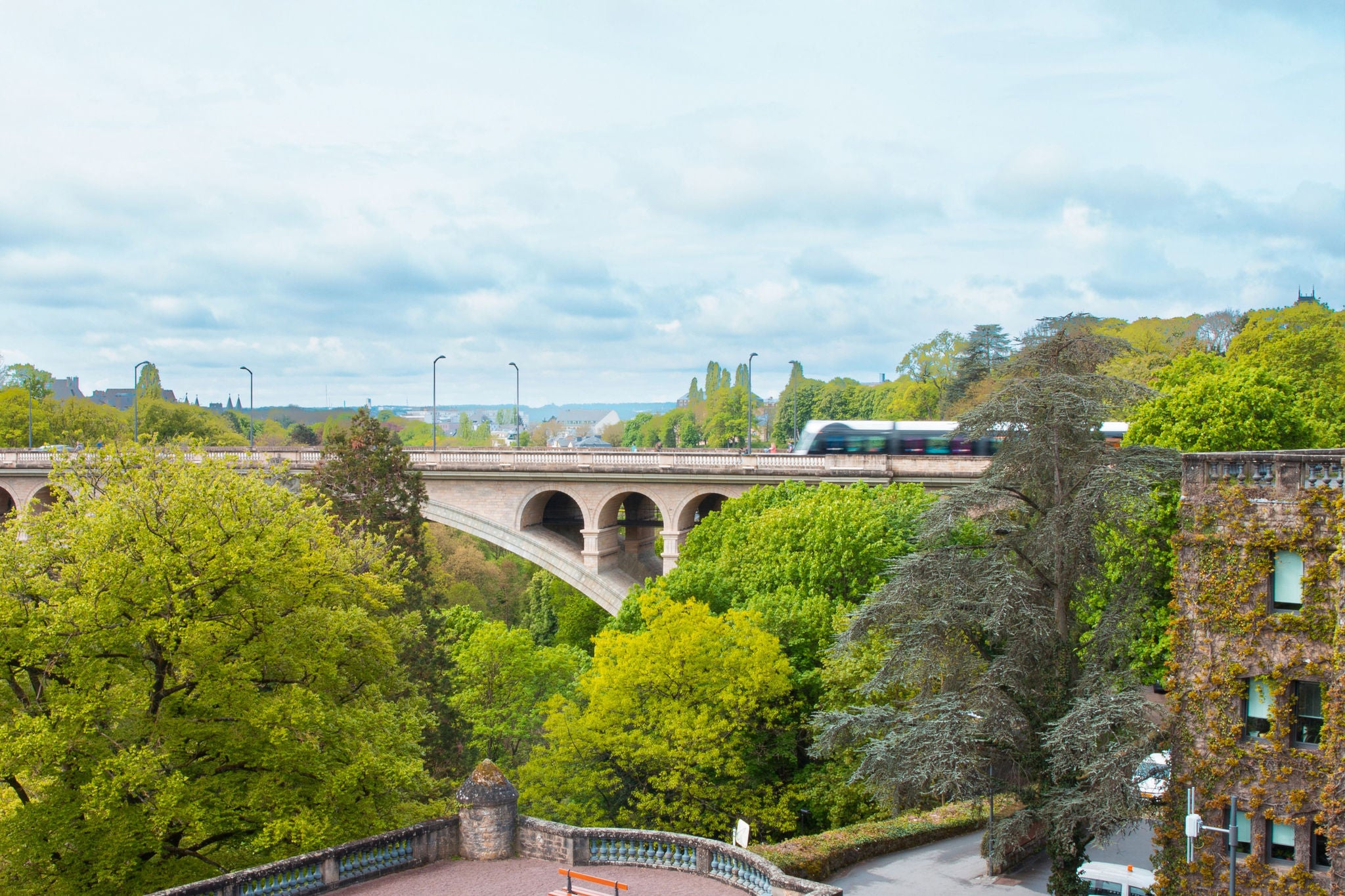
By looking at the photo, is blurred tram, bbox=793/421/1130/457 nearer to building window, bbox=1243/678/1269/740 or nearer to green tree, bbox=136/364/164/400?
building window, bbox=1243/678/1269/740

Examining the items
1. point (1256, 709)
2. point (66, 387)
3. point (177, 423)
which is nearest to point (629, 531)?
point (1256, 709)

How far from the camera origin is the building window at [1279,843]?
19.7 m

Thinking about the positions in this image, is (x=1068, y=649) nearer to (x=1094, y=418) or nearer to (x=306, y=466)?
(x=1094, y=418)

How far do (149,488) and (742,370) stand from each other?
158 m

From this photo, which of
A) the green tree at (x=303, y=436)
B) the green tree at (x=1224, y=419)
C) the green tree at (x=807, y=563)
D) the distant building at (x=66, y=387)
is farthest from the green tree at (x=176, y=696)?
the distant building at (x=66, y=387)

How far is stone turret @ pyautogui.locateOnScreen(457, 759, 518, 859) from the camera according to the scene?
18.5 m

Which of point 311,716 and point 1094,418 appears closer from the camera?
point 311,716

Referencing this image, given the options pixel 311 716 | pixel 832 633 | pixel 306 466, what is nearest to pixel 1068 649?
pixel 832 633

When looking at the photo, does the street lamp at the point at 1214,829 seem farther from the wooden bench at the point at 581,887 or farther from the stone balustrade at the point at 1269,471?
the wooden bench at the point at 581,887

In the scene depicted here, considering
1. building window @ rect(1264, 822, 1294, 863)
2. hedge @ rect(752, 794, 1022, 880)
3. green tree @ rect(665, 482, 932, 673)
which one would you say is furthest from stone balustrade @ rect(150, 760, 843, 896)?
green tree @ rect(665, 482, 932, 673)

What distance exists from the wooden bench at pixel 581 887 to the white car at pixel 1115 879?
11.3 meters

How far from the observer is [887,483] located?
40.5m

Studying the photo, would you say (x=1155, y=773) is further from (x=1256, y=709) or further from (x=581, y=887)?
(x=581, y=887)

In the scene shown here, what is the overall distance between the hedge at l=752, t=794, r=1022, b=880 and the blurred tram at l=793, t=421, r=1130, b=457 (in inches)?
734
